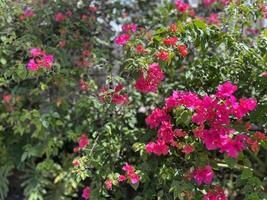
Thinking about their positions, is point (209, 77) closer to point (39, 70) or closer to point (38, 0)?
point (39, 70)

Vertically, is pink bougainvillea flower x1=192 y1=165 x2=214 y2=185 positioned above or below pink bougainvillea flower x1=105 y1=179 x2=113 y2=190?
above

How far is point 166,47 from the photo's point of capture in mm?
2582

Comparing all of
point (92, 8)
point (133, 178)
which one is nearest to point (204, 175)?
point (133, 178)

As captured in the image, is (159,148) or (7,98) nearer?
(159,148)

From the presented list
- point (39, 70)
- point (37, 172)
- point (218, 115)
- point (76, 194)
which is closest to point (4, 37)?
point (39, 70)

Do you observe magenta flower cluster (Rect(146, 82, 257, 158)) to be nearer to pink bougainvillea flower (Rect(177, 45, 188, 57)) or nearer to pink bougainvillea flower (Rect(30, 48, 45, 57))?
pink bougainvillea flower (Rect(177, 45, 188, 57))

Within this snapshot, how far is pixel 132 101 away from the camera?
139 inches

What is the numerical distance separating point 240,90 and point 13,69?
1.55m

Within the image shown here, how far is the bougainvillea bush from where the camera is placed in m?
2.48

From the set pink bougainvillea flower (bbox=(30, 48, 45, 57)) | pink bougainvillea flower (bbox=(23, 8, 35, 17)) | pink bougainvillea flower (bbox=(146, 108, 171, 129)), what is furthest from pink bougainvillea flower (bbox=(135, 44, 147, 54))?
pink bougainvillea flower (bbox=(23, 8, 35, 17))

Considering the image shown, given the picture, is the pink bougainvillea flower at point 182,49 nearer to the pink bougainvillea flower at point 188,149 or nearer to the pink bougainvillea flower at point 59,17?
the pink bougainvillea flower at point 188,149

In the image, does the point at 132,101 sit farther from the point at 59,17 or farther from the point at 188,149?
the point at 188,149

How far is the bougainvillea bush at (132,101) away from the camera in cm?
248

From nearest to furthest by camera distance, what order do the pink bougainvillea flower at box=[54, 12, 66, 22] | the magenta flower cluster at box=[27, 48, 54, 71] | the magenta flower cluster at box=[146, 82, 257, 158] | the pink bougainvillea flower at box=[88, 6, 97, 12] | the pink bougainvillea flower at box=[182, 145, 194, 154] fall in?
1. the magenta flower cluster at box=[146, 82, 257, 158]
2. the pink bougainvillea flower at box=[182, 145, 194, 154]
3. the magenta flower cluster at box=[27, 48, 54, 71]
4. the pink bougainvillea flower at box=[54, 12, 66, 22]
5. the pink bougainvillea flower at box=[88, 6, 97, 12]
